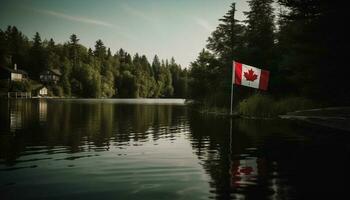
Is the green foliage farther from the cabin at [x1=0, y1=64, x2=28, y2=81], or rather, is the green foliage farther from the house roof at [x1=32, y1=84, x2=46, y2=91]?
the cabin at [x1=0, y1=64, x2=28, y2=81]

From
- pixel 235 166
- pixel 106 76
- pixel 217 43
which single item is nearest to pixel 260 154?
pixel 235 166

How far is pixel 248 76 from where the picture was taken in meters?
35.6

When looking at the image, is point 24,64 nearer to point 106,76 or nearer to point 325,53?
point 106,76

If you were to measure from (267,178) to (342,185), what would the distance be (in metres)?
2.19

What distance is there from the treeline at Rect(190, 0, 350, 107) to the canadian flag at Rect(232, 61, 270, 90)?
318 centimetres

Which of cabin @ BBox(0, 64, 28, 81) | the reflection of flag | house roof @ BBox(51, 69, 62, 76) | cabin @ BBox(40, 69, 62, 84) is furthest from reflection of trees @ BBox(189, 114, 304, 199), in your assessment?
house roof @ BBox(51, 69, 62, 76)

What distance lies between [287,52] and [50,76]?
380 feet

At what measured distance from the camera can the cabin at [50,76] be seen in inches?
5379

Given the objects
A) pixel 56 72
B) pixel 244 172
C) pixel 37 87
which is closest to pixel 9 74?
pixel 37 87

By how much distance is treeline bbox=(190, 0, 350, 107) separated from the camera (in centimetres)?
2409

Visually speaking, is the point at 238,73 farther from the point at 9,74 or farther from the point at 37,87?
the point at 9,74

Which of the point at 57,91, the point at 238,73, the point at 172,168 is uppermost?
the point at 238,73

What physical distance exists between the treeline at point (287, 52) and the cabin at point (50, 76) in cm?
8880

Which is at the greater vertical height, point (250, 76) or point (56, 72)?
point (56, 72)
